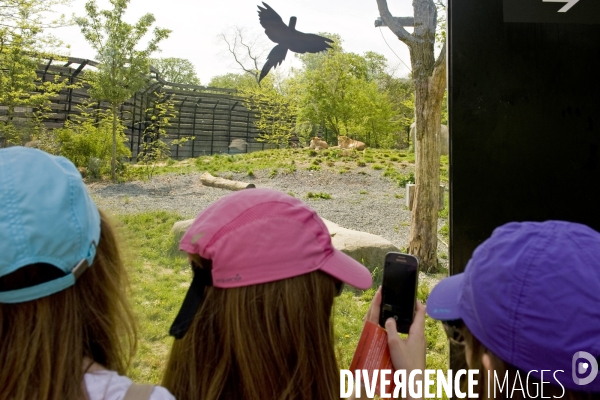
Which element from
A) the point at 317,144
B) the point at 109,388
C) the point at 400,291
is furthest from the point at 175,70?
the point at 109,388

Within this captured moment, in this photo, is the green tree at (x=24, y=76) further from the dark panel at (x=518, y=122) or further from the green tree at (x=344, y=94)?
the dark panel at (x=518, y=122)

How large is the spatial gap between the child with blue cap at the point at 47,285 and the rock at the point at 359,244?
115cm

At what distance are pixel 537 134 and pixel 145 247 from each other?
4.62 feet

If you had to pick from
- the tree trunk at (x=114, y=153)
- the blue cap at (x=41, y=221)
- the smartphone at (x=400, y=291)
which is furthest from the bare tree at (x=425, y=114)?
the blue cap at (x=41, y=221)

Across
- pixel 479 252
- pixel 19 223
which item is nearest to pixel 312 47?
pixel 479 252

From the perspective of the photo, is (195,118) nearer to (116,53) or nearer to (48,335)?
(116,53)

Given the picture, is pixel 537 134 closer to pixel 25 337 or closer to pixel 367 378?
pixel 367 378

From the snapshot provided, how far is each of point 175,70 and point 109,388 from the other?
125cm

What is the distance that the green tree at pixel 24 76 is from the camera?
5.41ft

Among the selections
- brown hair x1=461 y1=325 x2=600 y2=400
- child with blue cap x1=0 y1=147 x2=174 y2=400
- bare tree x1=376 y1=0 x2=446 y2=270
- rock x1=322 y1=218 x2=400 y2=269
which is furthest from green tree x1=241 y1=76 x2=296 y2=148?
brown hair x1=461 y1=325 x2=600 y2=400

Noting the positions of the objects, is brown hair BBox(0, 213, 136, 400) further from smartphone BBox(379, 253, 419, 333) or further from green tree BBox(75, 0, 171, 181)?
green tree BBox(75, 0, 171, 181)

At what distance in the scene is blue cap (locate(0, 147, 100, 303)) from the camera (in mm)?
734

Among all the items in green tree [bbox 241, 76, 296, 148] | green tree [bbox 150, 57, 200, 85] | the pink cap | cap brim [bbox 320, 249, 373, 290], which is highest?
green tree [bbox 150, 57, 200, 85]

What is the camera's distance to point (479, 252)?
87 centimetres
